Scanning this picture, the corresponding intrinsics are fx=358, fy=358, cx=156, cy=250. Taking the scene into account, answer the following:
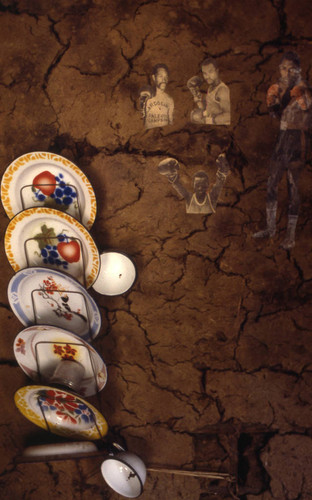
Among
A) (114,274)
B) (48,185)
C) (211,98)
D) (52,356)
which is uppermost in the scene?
(211,98)

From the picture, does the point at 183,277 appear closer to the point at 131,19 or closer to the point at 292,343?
the point at 292,343

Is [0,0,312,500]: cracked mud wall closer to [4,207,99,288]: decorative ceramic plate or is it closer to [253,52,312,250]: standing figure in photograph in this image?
[253,52,312,250]: standing figure in photograph

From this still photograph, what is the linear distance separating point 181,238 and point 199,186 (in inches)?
9.0

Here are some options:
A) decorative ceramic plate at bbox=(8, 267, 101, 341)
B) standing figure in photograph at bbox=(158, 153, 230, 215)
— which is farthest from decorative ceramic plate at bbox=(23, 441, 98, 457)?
standing figure in photograph at bbox=(158, 153, 230, 215)

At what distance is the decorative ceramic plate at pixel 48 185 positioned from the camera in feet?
4.41

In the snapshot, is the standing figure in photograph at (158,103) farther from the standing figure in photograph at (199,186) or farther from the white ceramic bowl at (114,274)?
the white ceramic bowl at (114,274)

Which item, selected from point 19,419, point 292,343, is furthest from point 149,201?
point 19,419

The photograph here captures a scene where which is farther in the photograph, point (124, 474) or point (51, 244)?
point (124, 474)

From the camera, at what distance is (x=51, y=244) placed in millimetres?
1387

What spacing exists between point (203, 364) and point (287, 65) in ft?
4.18

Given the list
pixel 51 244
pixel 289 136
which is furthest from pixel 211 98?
pixel 51 244

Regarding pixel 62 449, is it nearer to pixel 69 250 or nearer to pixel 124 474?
pixel 124 474

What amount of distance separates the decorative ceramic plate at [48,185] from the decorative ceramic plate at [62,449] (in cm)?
99

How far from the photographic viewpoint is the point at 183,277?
1.55 metres
